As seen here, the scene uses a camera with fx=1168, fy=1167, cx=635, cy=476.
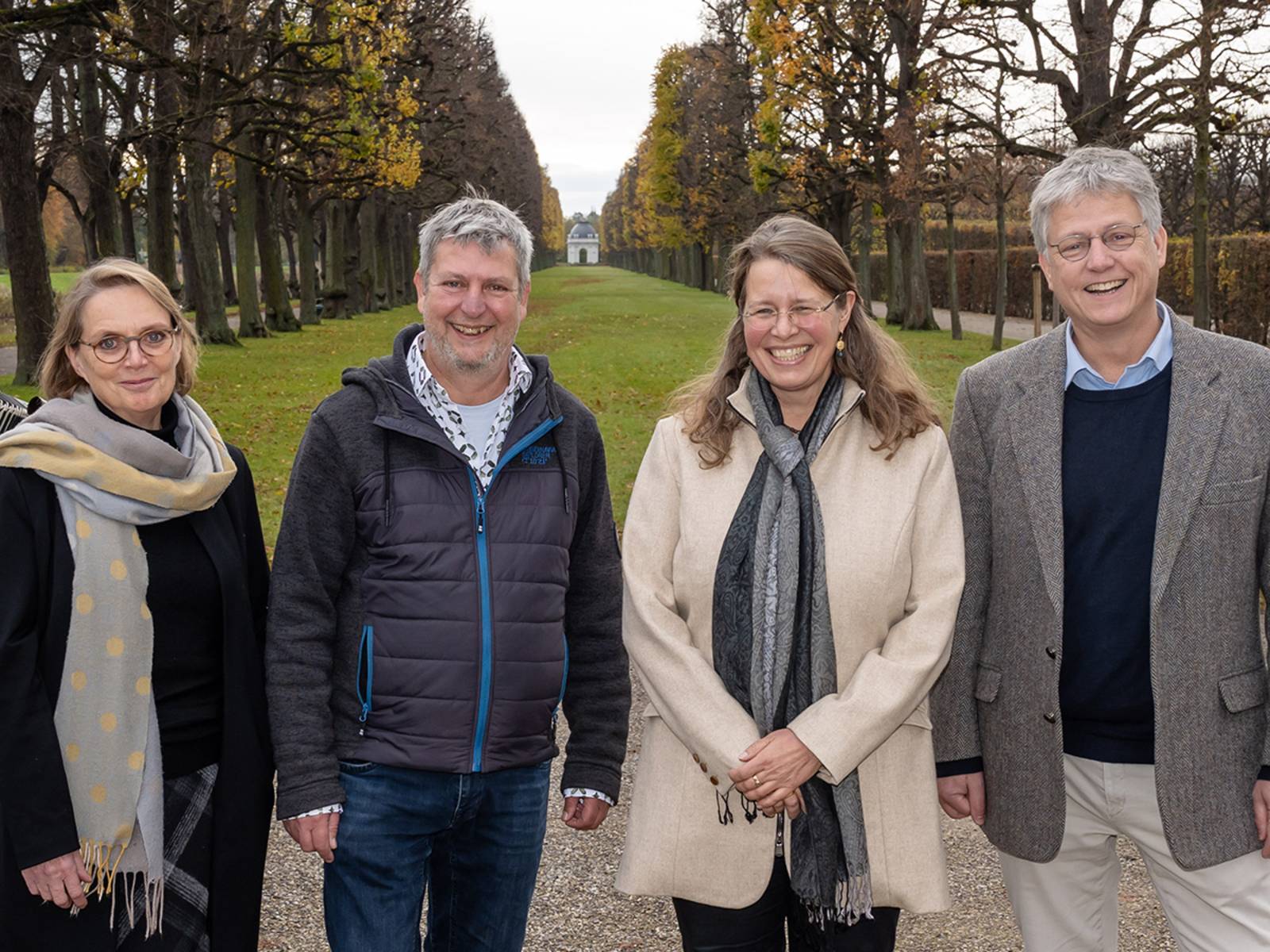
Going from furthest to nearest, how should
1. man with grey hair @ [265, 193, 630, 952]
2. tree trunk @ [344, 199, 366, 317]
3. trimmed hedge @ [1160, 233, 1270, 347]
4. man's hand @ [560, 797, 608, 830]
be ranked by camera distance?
tree trunk @ [344, 199, 366, 317]
trimmed hedge @ [1160, 233, 1270, 347]
man's hand @ [560, 797, 608, 830]
man with grey hair @ [265, 193, 630, 952]

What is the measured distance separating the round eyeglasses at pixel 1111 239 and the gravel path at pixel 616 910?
2.36 m

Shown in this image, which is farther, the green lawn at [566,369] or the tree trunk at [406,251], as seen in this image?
the tree trunk at [406,251]

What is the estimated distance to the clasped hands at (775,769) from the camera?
2676 mm

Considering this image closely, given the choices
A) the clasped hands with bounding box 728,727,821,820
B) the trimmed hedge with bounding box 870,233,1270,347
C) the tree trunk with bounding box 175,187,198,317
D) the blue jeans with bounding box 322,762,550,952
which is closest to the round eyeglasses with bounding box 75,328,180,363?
the blue jeans with bounding box 322,762,550,952

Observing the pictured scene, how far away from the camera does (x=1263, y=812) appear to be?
2820mm

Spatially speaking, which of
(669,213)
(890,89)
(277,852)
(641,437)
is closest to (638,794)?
(277,852)

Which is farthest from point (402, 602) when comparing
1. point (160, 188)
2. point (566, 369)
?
point (160, 188)

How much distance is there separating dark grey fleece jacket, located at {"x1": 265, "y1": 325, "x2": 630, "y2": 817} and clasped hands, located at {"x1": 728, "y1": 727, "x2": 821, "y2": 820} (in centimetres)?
57

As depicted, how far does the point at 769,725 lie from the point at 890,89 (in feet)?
85.2

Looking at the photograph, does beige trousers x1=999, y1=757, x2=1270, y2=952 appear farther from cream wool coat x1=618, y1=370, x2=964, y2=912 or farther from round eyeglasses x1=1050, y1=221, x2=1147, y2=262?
round eyeglasses x1=1050, y1=221, x2=1147, y2=262

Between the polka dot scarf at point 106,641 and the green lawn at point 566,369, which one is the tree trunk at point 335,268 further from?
the polka dot scarf at point 106,641

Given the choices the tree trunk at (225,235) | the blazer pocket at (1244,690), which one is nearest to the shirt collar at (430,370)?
the blazer pocket at (1244,690)

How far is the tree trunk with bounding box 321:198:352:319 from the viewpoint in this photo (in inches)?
1433

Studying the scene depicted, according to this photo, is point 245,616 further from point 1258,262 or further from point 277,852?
point 1258,262
